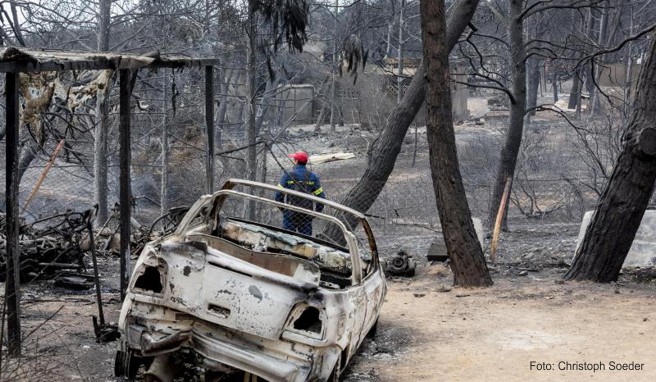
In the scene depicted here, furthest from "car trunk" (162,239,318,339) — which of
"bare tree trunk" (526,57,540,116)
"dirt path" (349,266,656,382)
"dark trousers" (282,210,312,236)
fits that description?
"bare tree trunk" (526,57,540,116)

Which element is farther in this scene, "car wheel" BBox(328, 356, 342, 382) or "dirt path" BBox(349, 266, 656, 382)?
"dirt path" BBox(349, 266, 656, 382)

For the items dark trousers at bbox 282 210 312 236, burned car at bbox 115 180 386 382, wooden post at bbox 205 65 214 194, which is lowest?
dark trousers at bbox 282 210 312 236

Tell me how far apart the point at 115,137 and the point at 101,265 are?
46.5 feet

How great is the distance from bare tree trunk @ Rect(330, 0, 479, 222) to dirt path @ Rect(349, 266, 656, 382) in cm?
351

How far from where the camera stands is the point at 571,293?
12.9 meters

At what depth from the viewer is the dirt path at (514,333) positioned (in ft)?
28.8

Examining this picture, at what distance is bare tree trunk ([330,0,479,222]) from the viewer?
1753cm

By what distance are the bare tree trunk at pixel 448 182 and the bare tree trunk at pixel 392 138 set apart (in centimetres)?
369

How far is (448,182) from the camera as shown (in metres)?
13.8

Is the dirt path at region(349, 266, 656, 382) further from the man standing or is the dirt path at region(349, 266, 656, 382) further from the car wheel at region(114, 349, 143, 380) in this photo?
the car wheel at region(114, 349, 143, 380)

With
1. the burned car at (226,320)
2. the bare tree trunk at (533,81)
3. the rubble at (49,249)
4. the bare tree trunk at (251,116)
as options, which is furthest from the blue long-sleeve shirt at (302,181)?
the bare tree trunk at (533,81)

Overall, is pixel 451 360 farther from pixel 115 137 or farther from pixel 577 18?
pixel 577 18

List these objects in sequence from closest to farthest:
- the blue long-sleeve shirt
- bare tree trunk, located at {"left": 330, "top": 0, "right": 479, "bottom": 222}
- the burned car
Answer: the burned car, the blue long-sleeve shirt, bare tree trunk, located at {"left": 330, "top": 0, "right": 479, "bottom": 222}

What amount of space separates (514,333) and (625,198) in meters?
3.87
